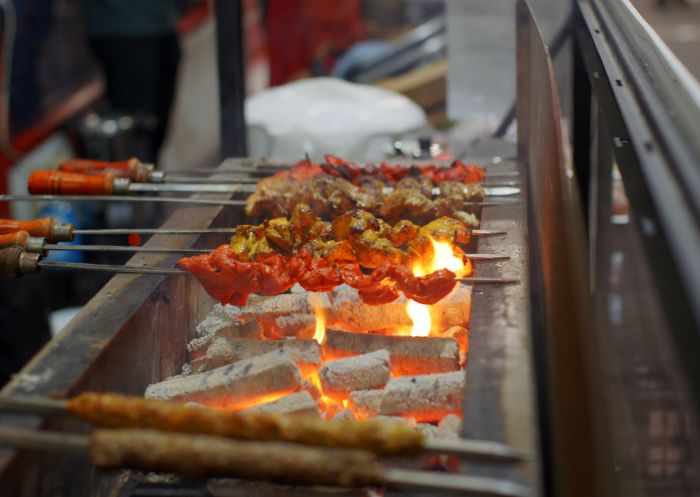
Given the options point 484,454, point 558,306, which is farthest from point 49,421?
point 558,306

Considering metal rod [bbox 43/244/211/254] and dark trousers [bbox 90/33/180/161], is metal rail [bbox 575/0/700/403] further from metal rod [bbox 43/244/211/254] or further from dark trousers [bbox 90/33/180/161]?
dark trousers [bbox 90/33/180/161]

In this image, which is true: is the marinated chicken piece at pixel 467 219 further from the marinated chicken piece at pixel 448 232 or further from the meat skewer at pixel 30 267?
the meat skewer at pixel 30 267

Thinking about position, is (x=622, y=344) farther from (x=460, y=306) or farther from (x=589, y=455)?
(x=589, y=455)

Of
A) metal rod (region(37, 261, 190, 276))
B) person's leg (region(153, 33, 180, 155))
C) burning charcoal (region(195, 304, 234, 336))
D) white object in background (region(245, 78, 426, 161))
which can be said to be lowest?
burning charcoal (region(195, 304, 234, 336))

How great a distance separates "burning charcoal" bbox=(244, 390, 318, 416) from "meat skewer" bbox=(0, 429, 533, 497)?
0.50m

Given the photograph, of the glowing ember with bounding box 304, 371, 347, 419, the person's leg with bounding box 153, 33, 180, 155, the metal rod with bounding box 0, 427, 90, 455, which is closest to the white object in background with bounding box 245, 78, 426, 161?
the glowing ember with bounding box 304, 371, 347, 419

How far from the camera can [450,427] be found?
220 cm

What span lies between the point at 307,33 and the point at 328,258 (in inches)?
286

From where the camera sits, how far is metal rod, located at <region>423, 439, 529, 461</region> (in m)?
1.72

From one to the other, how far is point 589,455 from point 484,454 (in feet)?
1.42

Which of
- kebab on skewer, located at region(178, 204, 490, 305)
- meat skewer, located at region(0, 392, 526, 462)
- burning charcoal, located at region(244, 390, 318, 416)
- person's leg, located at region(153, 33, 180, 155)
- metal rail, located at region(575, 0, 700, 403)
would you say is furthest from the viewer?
person's leg, located at region(153, 33, 180, 155)

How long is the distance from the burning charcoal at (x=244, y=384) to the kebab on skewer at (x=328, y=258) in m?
0.41

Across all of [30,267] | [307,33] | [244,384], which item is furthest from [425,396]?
[307,33]

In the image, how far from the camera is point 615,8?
2775 mm
